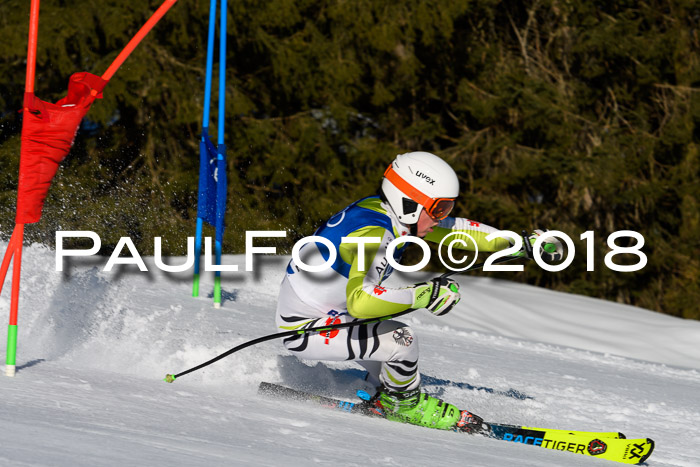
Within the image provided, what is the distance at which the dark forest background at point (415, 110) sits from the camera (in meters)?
14.4

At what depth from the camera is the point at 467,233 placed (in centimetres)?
481

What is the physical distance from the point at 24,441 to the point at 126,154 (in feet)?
42.0

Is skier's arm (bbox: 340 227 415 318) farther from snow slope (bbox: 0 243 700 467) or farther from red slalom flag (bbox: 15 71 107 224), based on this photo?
red slalom flag (bbox: 15 71 107 224)

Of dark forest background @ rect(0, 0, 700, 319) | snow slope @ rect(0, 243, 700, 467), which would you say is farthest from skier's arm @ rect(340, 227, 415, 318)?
dark forest background @ rect(0, 0, 700, 319)

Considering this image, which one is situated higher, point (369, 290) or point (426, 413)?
point (369, 290)

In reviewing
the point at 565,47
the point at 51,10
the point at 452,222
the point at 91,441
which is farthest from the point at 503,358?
the point at 565,47

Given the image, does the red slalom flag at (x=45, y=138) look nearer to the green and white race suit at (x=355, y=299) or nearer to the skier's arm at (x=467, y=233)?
the green and white race suit at (x=355, y=299)

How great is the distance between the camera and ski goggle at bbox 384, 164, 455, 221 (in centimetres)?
400

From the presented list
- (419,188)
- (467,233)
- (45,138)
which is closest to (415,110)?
(467,233)

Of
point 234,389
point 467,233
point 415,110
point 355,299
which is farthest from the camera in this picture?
point 415,110

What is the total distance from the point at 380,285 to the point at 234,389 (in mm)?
949

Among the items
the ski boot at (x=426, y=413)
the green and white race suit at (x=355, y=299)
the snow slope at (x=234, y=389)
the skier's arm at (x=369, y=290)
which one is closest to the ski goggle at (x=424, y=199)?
the green and white race suit at (x=355, y=299)

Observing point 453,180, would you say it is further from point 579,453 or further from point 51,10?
point 51,10

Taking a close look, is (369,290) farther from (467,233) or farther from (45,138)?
(45,138)
